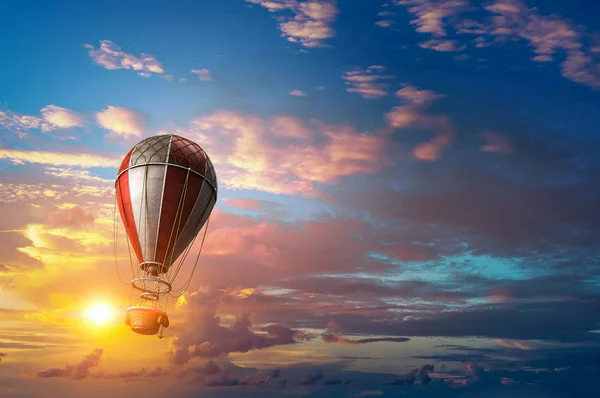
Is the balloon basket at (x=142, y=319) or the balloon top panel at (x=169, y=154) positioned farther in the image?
the balloon top panel at (x=169, y=154)

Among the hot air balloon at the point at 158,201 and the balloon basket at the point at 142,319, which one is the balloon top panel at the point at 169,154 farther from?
the balloon basket at the point at 142,319

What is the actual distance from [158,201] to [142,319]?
11150mm

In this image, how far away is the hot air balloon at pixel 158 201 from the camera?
1992 inches

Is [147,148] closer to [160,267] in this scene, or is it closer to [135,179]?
[135,179]

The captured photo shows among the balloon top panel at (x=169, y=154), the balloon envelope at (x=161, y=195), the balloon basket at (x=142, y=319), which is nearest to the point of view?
the balloon basket at (x=142, y=319)

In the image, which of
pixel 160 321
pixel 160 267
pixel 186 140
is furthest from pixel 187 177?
pixel 160 321

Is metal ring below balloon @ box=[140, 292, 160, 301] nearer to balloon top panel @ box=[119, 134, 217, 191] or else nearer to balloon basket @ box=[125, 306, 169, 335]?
balloon basket @ box=[125, 306, 169, 335]

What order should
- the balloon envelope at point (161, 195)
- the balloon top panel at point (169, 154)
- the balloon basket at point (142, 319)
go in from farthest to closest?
the balloon top panel at point (169, 154)
the balloon envelope at point (161, 195)
the balloon basket at point (142, 319)

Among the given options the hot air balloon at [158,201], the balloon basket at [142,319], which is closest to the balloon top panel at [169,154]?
the hot air balloon at [158,201]

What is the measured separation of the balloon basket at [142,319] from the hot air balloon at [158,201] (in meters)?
1.27

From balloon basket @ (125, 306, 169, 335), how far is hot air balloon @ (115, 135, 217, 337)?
4.17 ft

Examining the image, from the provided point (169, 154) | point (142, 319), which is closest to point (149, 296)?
point (142, 319)

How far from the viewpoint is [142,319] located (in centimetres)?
4734

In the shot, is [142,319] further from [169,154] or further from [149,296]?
[169,154]
